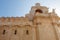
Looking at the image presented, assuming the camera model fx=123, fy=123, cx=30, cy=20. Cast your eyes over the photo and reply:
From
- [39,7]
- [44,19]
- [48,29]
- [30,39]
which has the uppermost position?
[39,7]

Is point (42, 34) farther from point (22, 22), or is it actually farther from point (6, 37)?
point (6, 37)

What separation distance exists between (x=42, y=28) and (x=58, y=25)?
256cm

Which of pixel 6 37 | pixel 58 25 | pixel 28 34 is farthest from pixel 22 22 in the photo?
pixel 58 25

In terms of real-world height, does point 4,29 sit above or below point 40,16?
below

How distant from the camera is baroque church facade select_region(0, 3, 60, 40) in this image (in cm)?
1524

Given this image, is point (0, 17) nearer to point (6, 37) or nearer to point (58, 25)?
point (6, 37)

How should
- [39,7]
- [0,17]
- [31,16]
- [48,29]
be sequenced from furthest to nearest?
[39,7] → [31,16] → [0,17] → [48,29]

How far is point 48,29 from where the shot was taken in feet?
52.8

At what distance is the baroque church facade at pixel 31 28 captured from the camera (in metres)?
15.2

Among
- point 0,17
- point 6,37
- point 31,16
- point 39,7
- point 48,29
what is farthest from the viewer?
point 39,7

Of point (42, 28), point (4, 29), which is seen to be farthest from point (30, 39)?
point (4, 29)

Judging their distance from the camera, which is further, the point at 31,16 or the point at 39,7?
the point at 39,7

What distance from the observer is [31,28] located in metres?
16.1

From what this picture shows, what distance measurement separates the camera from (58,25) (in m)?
17.1
